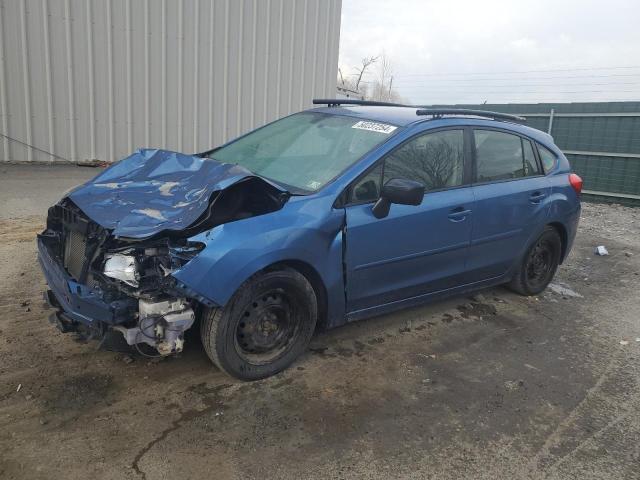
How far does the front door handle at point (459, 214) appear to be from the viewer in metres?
4.17

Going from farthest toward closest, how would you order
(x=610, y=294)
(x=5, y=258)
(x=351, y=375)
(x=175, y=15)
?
(x=175, y=15), (x=610, y=294), (x=5, y=258), (x=351, y=375)

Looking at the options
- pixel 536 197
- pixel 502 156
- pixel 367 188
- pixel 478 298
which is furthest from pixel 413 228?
pixel 478 298

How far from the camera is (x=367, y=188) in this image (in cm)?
371

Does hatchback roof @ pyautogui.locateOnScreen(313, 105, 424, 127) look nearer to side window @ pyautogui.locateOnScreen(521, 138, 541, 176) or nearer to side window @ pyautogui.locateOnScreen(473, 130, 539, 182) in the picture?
side window @ pyautogui.locateOnScreen(473, 130, 539, 182)

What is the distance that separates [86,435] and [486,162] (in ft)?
11.8

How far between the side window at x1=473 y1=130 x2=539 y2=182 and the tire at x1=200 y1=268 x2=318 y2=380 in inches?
78.7

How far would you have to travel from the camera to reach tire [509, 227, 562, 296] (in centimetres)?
525

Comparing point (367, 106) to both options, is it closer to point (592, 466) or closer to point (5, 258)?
point (592, 466)

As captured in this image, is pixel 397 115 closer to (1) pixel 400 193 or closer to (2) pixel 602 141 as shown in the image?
(1) pixel 400 193

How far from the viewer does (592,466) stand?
285cm

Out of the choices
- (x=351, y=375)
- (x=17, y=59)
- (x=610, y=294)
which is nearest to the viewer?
(x=351, y=375)

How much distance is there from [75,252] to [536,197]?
390cm

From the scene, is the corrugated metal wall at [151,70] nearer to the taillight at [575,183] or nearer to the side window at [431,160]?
the side window at [431,160]

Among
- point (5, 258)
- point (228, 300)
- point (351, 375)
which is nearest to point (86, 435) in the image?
point (228, 300)
